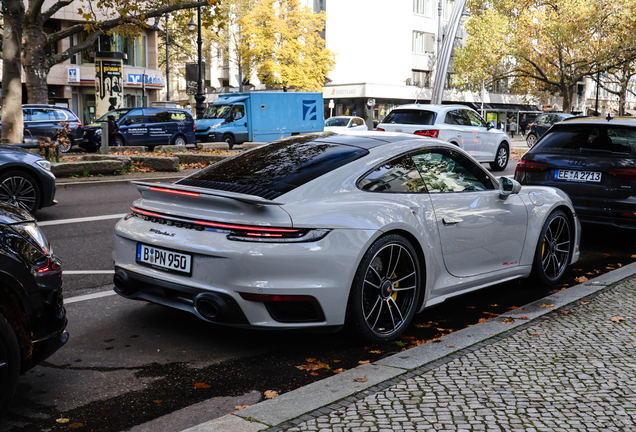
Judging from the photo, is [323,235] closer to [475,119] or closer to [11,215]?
[11,215]

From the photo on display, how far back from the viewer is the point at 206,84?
78062 mm

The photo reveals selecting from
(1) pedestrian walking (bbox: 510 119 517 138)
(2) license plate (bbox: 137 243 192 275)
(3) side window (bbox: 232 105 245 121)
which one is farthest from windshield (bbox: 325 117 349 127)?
(2) license plate (bbox: 137 243 192 275)

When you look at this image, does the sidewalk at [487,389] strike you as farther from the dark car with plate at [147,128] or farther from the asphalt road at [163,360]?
the dark car with plate at [147,128]

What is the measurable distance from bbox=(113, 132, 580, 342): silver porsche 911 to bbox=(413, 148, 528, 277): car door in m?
0.01

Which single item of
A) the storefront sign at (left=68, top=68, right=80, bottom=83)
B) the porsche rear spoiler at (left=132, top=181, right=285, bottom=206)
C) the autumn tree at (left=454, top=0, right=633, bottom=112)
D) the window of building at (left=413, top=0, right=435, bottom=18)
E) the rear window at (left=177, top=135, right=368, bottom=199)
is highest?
the window of building at (left=413, top=0, right=435, bottom=18)

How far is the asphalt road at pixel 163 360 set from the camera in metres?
3.44

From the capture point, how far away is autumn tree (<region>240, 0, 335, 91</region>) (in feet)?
165

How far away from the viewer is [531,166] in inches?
324

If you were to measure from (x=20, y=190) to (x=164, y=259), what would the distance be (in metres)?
5.49

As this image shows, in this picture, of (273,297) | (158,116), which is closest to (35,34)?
(158,116)

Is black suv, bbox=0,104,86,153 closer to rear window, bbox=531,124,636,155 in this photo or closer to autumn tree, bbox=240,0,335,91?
rear window, bbox=531,124,636,155

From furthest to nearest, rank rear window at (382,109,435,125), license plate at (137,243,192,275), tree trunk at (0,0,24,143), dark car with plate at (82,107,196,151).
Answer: dark car with plate at (82,107,196,151), rear window at (382,109,435,125), tree trunk at (0,0,24,143), license plate at (137,243,192,275)

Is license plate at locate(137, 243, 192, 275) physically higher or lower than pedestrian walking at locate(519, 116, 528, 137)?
higher

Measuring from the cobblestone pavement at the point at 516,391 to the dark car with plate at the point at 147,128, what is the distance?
857 inches
